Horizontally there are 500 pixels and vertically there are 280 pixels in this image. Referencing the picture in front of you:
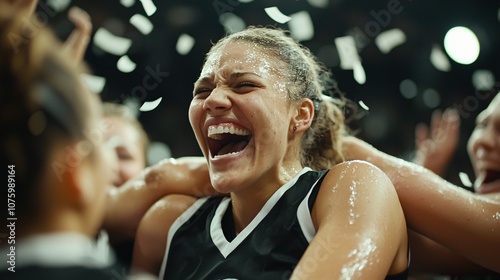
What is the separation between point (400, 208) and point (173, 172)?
0.65 meters

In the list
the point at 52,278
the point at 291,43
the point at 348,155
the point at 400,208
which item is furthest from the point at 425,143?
the point at 52,278

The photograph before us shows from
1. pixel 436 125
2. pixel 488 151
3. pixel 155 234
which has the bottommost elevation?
pixel 436 125

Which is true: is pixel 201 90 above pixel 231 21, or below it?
above

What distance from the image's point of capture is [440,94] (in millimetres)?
2824

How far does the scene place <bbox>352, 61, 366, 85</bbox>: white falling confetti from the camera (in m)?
2.46

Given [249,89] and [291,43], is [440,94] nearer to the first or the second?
[291,43]

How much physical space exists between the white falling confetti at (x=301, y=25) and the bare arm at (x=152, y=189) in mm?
660

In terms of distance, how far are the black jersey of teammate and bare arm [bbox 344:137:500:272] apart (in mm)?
210

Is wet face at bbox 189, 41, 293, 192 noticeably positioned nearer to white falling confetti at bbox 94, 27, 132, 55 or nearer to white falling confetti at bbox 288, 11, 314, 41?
white falling confetti at bbox 288, 11, 314, 41

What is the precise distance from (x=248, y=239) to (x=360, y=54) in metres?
1.78

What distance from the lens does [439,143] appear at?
214 centimetres

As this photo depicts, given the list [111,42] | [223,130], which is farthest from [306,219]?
[111,42]

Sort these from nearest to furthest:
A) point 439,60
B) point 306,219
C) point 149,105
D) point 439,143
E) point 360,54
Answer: point 306,219, point 149,105, point 439,143, point 439,60, point 360,54

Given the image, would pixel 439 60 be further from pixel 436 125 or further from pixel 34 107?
pixel 34 107
